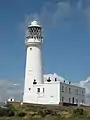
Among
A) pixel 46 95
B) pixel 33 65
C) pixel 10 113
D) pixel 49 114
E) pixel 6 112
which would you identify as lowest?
pixel 49 114

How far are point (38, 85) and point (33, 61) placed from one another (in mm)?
4873

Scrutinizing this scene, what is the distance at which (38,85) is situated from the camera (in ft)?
247

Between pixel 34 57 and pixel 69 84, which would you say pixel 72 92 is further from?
pixel 34 57

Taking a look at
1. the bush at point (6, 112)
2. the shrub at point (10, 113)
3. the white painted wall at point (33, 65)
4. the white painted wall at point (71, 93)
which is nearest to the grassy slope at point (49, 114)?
the shrub at point (10, 113)

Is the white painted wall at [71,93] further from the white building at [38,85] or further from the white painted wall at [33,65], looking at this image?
the white painted wall at [33,65]

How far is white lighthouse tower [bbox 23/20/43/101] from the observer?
75750 millimetres

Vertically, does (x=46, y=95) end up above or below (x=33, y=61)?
below

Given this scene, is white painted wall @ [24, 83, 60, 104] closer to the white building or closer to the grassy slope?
the white building

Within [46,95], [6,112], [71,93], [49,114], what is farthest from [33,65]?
[49,114]

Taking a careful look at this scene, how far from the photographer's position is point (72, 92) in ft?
255

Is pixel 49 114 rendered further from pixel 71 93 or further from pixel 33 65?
pixel 71 93

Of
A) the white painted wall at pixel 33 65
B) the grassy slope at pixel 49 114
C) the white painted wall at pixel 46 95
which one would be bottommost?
the grassy slope at pixel 49 114

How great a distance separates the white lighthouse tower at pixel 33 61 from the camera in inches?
2982

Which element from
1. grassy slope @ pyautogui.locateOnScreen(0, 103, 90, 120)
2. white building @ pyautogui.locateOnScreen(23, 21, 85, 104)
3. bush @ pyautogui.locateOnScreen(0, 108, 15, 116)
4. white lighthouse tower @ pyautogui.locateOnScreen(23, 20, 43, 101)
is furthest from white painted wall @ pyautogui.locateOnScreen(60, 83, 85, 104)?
bush @ pyautogui.locateOnScreen(0, 108, 15, 116)
